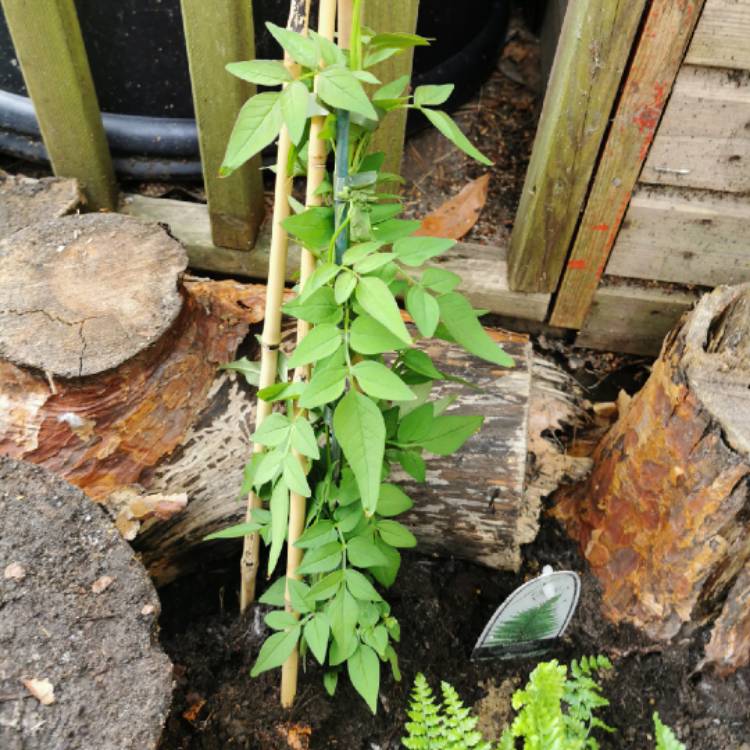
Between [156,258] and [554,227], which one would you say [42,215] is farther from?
[554,227]

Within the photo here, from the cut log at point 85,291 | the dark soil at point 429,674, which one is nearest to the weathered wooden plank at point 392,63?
the cut log at point 85,291

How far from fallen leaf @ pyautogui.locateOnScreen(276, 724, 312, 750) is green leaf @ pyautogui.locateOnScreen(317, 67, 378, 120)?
1.35m

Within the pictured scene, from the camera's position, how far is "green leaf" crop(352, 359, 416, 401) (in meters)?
1.11

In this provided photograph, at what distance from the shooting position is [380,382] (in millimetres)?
1126

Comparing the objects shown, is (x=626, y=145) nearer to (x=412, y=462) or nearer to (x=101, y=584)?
(x=412, y=462)

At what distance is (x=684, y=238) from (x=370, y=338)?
1452 mm

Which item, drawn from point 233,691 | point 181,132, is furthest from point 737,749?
point 181,132

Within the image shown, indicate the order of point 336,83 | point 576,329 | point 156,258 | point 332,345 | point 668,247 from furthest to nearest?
point 576,329 → point 668,247 → point 156,258 → point 332,345 → point 336,83

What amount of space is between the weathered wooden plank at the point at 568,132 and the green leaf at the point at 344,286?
1093 millimetres

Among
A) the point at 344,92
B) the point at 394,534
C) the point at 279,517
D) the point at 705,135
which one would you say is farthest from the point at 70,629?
the point at 705,135

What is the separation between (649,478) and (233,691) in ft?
3.50

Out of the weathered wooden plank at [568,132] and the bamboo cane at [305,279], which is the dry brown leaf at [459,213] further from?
the bamboo cane at [305,279]

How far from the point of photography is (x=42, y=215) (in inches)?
82.6

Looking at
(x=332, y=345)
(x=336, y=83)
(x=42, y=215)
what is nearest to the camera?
(x=336, y=83)
